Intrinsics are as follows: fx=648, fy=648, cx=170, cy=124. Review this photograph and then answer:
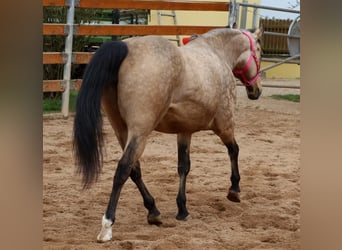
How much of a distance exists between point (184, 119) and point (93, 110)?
807mm

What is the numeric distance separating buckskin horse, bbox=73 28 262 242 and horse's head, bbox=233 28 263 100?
2.04ft

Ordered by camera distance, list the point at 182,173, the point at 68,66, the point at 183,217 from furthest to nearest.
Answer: the point at 68,66 < the point at 182,173 < the point at 183,217

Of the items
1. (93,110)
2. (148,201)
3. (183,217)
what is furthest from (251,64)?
(93,110)

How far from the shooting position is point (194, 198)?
537 centimetres

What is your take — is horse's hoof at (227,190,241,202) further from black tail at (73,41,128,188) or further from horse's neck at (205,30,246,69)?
black tail at (73,41,128,188)

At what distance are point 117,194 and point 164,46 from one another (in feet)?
3.24

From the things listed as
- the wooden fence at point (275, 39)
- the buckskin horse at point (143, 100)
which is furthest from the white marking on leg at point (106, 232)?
the wooden fence at point (275, 39)

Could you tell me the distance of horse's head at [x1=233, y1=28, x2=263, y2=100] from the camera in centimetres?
546

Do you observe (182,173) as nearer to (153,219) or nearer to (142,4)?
(153,219)

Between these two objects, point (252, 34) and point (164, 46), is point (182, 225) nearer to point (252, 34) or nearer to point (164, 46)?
point (164, 46)

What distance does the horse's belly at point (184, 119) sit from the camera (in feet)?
14.0

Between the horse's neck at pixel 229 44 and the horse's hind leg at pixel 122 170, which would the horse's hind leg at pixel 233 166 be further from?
the horse's hind leg at pixel 122 170
